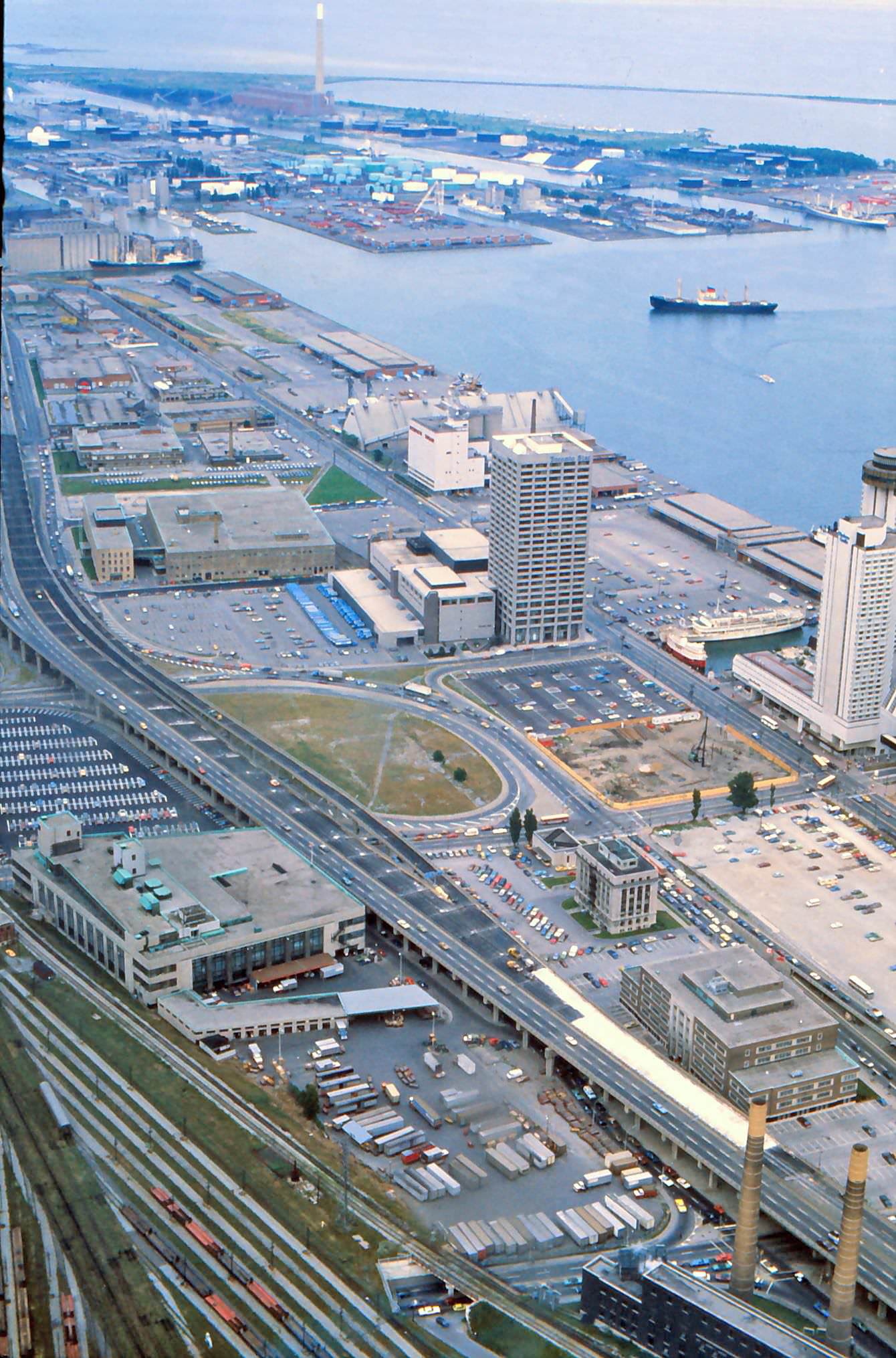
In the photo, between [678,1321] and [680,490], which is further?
[680,490]

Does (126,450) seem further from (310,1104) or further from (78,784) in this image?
(310,1104)

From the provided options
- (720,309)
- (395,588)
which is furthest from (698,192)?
(395,588)

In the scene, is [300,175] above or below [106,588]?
above

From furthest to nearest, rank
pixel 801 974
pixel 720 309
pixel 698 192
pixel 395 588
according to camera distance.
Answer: pixel 698 192 → pixel 720 309 → pixel 395 588 → pixel 801 974

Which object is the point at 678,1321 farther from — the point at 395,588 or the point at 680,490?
the point at 680,490

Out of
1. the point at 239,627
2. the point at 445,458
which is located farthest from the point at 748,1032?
the point at 445,458

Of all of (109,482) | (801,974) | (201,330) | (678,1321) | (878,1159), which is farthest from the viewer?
(201,330)

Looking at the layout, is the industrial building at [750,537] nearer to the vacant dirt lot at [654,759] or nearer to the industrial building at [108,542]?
the vacant dirt lot at [654,759]
